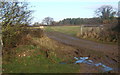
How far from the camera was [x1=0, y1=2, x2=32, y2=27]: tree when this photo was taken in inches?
456

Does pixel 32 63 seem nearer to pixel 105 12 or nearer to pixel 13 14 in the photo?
pixel 13 14

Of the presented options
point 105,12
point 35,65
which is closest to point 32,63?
point 35,65

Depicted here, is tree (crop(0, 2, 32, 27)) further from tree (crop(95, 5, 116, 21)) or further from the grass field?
tree (crop(95, 5, 116, 21))

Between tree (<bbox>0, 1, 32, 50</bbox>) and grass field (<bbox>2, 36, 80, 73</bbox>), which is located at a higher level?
tree (<bbox>0, 1, 32, 50</bbox>)

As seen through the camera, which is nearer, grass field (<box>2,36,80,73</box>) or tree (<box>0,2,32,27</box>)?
grass field (<box>2,36,80,73</box>)

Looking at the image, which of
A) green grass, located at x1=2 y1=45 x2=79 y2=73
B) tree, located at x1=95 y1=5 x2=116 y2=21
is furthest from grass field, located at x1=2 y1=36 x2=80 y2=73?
tree, located at x1=95 y1=5 x2=116 y2=21

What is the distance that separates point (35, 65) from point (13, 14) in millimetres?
4910

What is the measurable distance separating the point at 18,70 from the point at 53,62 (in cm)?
240

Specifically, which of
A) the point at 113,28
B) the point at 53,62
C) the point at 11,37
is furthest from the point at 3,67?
the point at 113,28

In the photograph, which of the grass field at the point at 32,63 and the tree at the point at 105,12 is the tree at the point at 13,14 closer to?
the grass field at the point at 32,63

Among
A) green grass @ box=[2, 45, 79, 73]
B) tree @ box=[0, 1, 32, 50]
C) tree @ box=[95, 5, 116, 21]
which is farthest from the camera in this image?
tree @ box=[95, 5, 116, 21]

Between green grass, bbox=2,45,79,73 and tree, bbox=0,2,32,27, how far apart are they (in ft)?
6.66

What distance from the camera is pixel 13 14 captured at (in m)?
12.2

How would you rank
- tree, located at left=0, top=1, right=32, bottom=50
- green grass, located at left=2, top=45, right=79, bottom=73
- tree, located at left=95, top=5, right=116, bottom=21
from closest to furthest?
green grass, located at left=2, top=45, right=79, bottom=73, tree, located at left=0, top=1, right=32, bottom=50, tree, located at left=95, top=5, right=116, bottom=21
